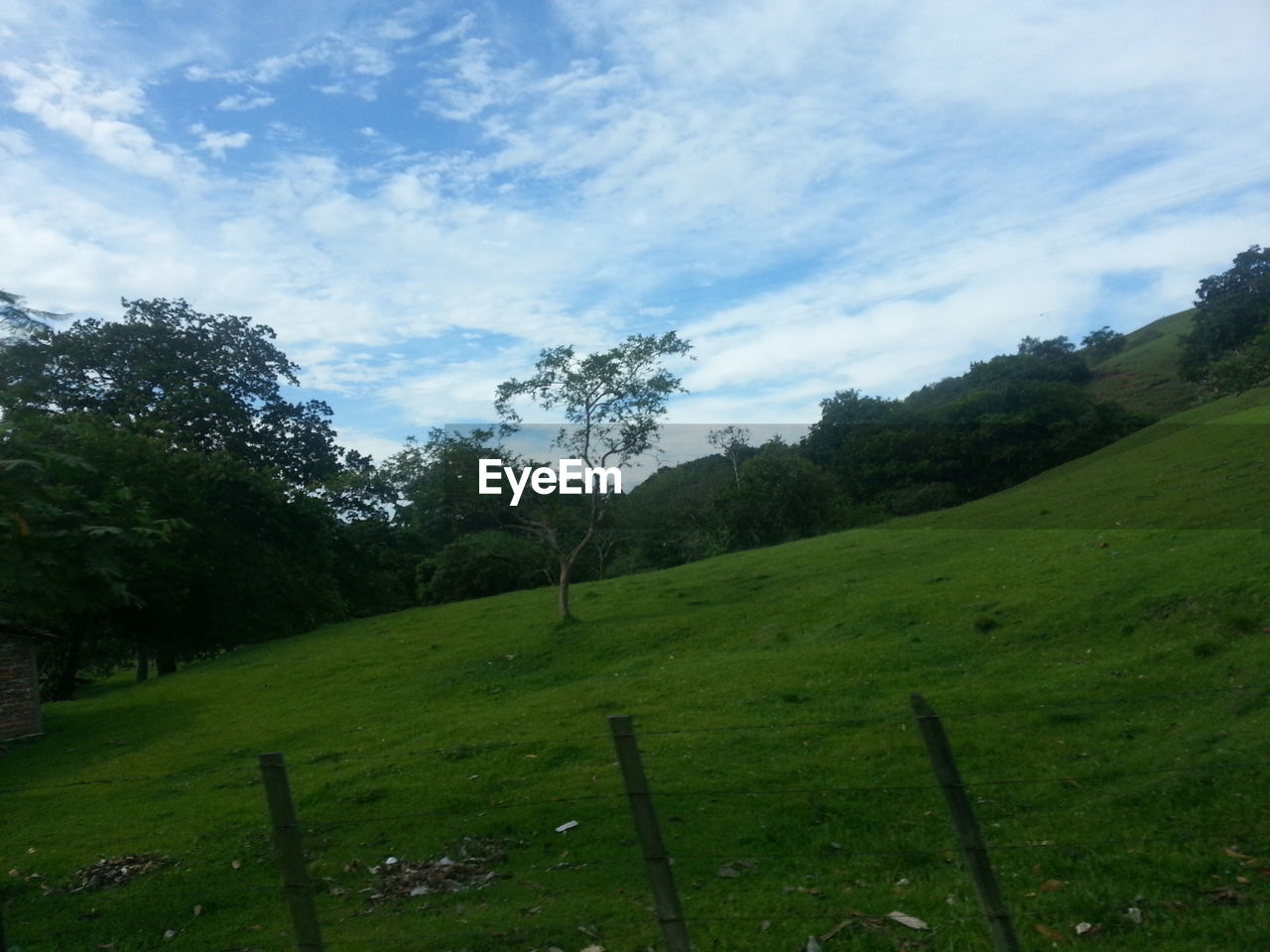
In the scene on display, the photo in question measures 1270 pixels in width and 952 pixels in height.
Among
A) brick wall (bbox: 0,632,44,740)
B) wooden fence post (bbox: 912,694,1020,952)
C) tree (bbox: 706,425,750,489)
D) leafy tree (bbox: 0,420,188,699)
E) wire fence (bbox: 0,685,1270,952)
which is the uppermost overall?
tree (bbox: 706,425,750,489)

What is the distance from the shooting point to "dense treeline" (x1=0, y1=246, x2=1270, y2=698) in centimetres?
3034

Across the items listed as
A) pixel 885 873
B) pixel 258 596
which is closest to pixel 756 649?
pixel 885 873

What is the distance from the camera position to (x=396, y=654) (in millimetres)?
27281

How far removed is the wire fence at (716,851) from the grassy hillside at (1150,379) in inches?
1964

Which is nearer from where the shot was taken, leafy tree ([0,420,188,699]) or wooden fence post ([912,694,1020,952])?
wooden fence post ([912,694,1020,952])

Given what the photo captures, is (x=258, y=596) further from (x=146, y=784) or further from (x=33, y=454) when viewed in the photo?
(x=33, y=454)

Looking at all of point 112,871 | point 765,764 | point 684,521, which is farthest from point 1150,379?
point 112,871

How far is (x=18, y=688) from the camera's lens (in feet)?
85.3

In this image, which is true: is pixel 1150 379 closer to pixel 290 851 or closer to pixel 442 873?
pixel 442 873

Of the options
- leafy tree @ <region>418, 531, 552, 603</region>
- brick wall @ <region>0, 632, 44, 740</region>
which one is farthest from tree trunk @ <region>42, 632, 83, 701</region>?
leafy tree @ <region>418, 531, 552, 603</region>

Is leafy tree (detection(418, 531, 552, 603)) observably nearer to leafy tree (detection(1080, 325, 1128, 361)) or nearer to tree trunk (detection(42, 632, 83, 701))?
tree trunk (detection(42, 632, 83, 701))

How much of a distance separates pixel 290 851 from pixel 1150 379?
78.3m

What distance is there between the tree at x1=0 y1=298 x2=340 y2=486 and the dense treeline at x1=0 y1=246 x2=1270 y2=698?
10 centimetres

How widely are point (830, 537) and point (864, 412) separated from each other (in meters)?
29.0
